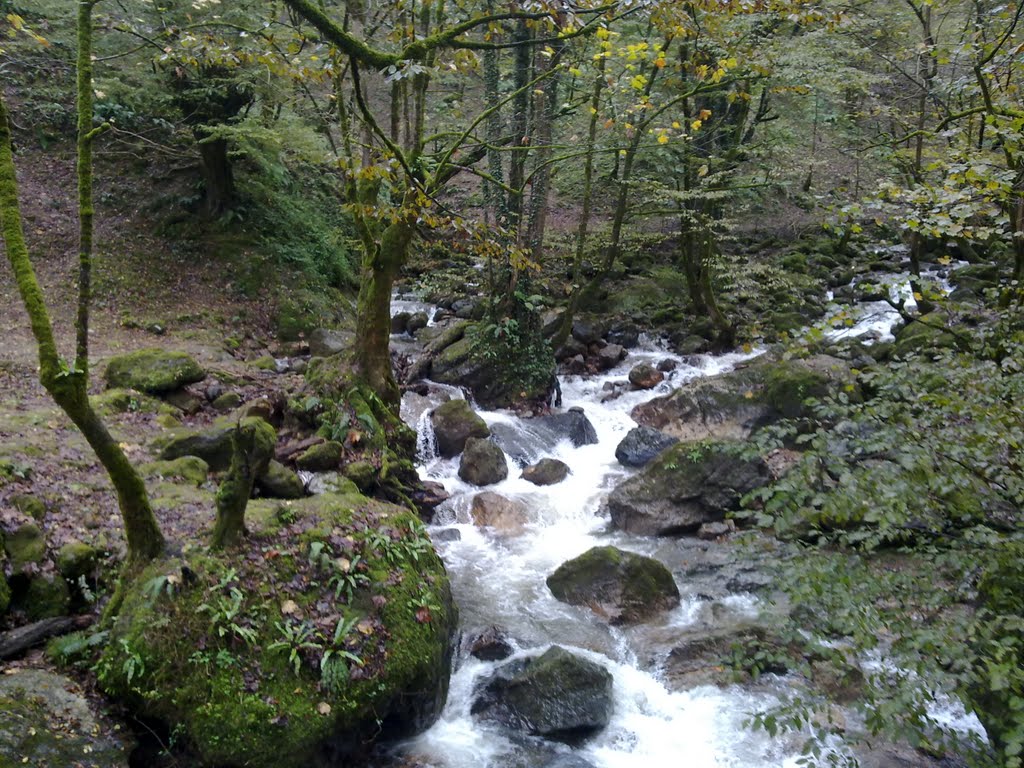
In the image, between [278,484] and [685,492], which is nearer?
[278,484]

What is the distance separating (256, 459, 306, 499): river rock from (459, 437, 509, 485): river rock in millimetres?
3870

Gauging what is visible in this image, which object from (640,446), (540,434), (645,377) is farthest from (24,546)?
(645,377)

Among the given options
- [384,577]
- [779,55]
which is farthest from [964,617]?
[779,55]

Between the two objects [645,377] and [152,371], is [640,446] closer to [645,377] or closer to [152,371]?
[645,377]

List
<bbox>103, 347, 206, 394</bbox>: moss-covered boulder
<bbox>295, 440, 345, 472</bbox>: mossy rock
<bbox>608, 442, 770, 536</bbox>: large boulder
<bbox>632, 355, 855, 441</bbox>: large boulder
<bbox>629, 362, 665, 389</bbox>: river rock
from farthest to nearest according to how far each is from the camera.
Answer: <bbox>629, 362, 665, 389</bbox>: river rock < <bbox>632, 355, 855, 441</bbox>: large boulder < <bbox>608, 442, 770, 536</bbox>: large boulder < <bbox>103, 347, 206, 394</bbox>: moss-covered boulder < <bbox>295, 440, 345, 472</bbox>: mossy rock

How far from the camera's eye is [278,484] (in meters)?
7.21

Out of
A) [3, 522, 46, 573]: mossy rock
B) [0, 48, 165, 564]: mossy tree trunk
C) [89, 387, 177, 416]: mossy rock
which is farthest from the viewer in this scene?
[89, 387, 177, 416]: mossy rock

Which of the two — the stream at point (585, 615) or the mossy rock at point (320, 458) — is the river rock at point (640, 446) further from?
the mossy rock at point (320, 458)

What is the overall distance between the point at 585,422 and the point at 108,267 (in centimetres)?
1019

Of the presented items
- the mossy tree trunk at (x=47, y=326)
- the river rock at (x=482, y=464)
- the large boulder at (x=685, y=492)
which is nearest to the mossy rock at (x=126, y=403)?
the river rock at (x=482, y=464)

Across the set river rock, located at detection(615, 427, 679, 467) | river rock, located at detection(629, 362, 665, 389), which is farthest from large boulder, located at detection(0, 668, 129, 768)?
river rock, located at detection(629, 362, 665, 389)

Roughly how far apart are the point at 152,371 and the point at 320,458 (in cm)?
331

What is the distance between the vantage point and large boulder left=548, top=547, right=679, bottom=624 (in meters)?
7.70

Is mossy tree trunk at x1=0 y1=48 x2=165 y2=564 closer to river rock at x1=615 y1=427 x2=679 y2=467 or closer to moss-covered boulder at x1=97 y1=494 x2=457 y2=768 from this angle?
moss-covered boulder at x1=97 y1=494 x2=457 y2=768
